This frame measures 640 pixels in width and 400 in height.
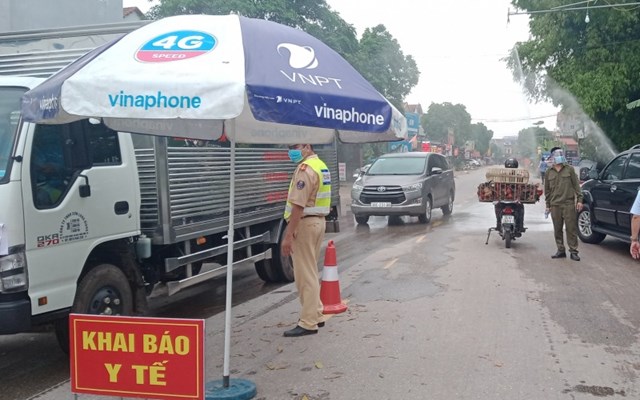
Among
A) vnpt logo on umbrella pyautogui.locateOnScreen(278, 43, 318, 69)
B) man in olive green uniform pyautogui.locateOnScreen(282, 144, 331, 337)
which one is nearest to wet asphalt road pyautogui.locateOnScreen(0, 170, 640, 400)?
man in olive green uniform pyautogui.locateOnScreen(282, 144, 331, 337)

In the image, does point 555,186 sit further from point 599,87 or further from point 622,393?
point 599,87

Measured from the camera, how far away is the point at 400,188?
1568 cm

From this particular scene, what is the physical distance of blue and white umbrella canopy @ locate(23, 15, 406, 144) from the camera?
12.4 ft

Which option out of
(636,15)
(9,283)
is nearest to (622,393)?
(9,283)

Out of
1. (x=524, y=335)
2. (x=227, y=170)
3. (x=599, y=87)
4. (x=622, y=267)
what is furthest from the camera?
(x=599, y=87)

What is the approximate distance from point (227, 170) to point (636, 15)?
17887 mm

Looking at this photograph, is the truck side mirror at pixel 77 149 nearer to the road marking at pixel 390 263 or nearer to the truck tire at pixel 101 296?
the truck tire at pixel 101 296

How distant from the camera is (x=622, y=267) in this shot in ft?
32.5

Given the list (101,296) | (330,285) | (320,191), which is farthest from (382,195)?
(101,296)

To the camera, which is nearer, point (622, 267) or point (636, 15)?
point (622, 267)

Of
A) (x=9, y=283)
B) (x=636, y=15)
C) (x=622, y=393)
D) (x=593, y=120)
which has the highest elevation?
(x=636, y=15)

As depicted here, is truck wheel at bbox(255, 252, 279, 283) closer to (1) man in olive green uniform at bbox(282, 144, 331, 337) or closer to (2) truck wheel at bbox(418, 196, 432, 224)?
(1) man in olive green uniform at bbox(282, 144, 331, 337)

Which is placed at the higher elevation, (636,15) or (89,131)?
(636,15)

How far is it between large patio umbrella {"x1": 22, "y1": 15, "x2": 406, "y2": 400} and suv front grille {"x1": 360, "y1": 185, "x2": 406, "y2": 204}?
10784 mm
